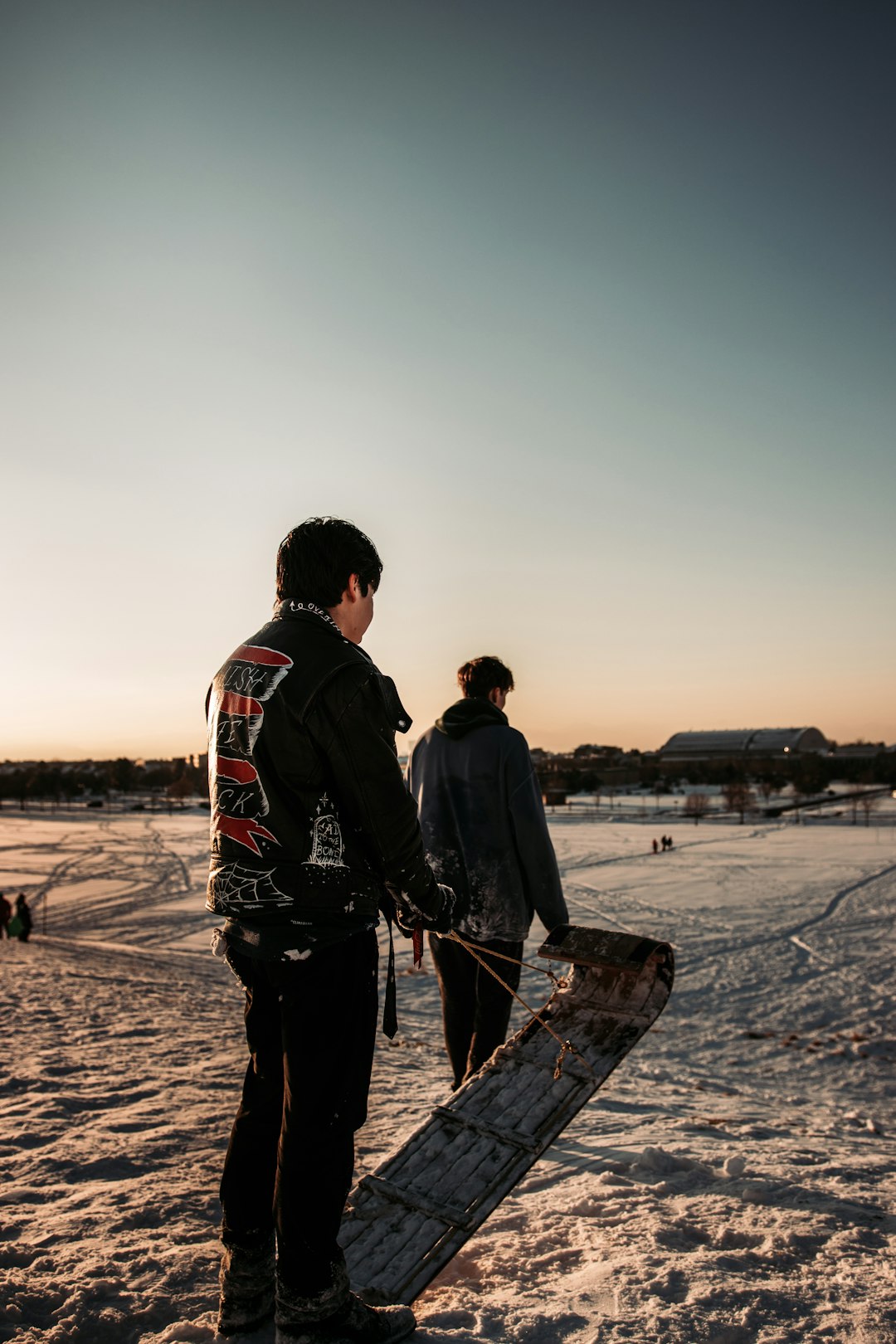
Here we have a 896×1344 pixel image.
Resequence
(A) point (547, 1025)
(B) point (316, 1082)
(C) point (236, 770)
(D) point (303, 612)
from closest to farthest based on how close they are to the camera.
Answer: (B) point (316, 1082), (C) point (236, 770), (D) point (303, 612), (A) point (547, 1025)

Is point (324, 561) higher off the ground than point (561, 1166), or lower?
higher

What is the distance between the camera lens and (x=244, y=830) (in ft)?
6.78

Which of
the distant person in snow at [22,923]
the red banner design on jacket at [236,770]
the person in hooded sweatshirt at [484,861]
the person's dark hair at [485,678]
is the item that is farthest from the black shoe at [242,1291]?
the distant person in snow at [22,923]

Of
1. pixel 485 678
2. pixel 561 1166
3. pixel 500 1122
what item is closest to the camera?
pixel 500 1122

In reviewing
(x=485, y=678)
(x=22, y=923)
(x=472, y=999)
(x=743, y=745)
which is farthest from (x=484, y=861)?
(x=743, y=745)

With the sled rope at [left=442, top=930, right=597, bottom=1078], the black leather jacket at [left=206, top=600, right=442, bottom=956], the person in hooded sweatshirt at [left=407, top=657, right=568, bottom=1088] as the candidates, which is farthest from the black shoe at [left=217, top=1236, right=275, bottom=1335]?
the person in hooded sweatshirt at [left=407, top=657, right=568, bottom=1088]

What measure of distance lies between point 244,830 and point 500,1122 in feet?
5.73

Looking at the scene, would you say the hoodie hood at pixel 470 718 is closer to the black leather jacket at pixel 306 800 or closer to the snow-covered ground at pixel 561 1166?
the black leather jacket at pixel 306 800

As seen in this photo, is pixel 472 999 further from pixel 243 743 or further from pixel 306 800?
pixel 243 743

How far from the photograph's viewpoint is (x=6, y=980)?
828 centimetres

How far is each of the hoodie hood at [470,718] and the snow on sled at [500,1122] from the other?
3.27 ft

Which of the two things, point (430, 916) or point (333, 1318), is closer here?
point (333, 1318)

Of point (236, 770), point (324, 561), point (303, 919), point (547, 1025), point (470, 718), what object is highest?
point (324, 561)

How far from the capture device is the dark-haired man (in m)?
1.99
